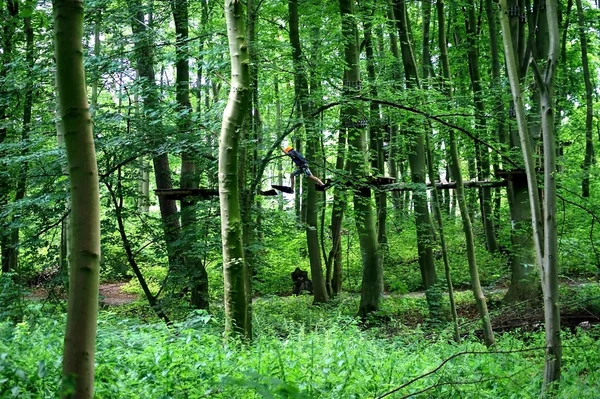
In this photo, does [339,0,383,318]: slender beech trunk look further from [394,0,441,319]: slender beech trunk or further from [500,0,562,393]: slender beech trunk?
[500,0,562,393]: slender beech trunk

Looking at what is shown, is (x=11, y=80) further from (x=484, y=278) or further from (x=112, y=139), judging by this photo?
(x=484, y=278)

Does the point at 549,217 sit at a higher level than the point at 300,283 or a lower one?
higher

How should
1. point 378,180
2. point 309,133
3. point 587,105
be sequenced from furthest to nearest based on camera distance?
point 587,105 → point 378,180 → point 309,133

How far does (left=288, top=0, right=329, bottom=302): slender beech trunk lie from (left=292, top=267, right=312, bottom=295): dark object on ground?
264 centimetres

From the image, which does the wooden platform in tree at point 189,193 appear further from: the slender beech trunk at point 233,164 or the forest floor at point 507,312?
the slender beech trunk at point 233,164

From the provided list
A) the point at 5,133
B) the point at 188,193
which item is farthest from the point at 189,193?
the point at 5,133

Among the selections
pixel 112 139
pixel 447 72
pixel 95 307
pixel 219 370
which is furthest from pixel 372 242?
pixel 95 307

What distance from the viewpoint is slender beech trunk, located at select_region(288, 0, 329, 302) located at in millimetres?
7637

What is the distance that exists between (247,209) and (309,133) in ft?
5.85

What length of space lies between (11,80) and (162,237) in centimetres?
308

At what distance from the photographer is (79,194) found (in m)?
1.75

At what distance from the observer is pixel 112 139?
7.27 metres

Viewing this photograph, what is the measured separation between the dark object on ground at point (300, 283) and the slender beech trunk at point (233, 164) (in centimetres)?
1150

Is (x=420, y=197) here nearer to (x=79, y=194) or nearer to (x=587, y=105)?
(x=79, y=194)
